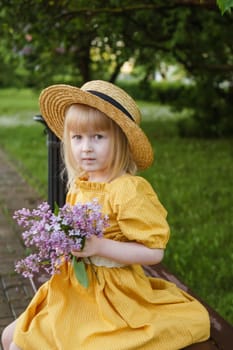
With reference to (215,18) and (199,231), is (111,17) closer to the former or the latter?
(215,18)

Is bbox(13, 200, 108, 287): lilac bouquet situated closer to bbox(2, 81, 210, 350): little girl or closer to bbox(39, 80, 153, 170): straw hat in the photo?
bbox(2, 81, 210, 350): little girl

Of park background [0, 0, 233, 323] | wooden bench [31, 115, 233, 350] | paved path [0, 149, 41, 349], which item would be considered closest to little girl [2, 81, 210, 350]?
wooden bench [31, 115, 233, 350]

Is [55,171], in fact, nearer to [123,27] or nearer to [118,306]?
[118,306]

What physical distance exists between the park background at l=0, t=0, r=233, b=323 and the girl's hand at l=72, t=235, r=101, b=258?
1080 millimetres

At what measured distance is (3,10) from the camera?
705 cm

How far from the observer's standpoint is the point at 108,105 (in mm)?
2838

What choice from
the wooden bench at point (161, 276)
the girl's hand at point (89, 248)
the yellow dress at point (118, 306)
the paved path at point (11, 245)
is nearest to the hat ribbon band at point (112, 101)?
the yellow dress at point (118, 306)

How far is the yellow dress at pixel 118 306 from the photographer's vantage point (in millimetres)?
→ 2801

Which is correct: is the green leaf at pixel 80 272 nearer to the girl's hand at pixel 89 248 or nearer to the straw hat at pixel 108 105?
the girl's hand at pixel 89 248

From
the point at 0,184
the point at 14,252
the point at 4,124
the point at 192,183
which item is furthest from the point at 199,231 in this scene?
the point at 4,124

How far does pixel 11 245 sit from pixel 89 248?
9.72 feet

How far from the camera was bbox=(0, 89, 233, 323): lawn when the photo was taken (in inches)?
183

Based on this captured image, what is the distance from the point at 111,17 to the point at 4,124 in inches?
380

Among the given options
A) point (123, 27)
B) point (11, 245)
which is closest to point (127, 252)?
point (11, 245)
